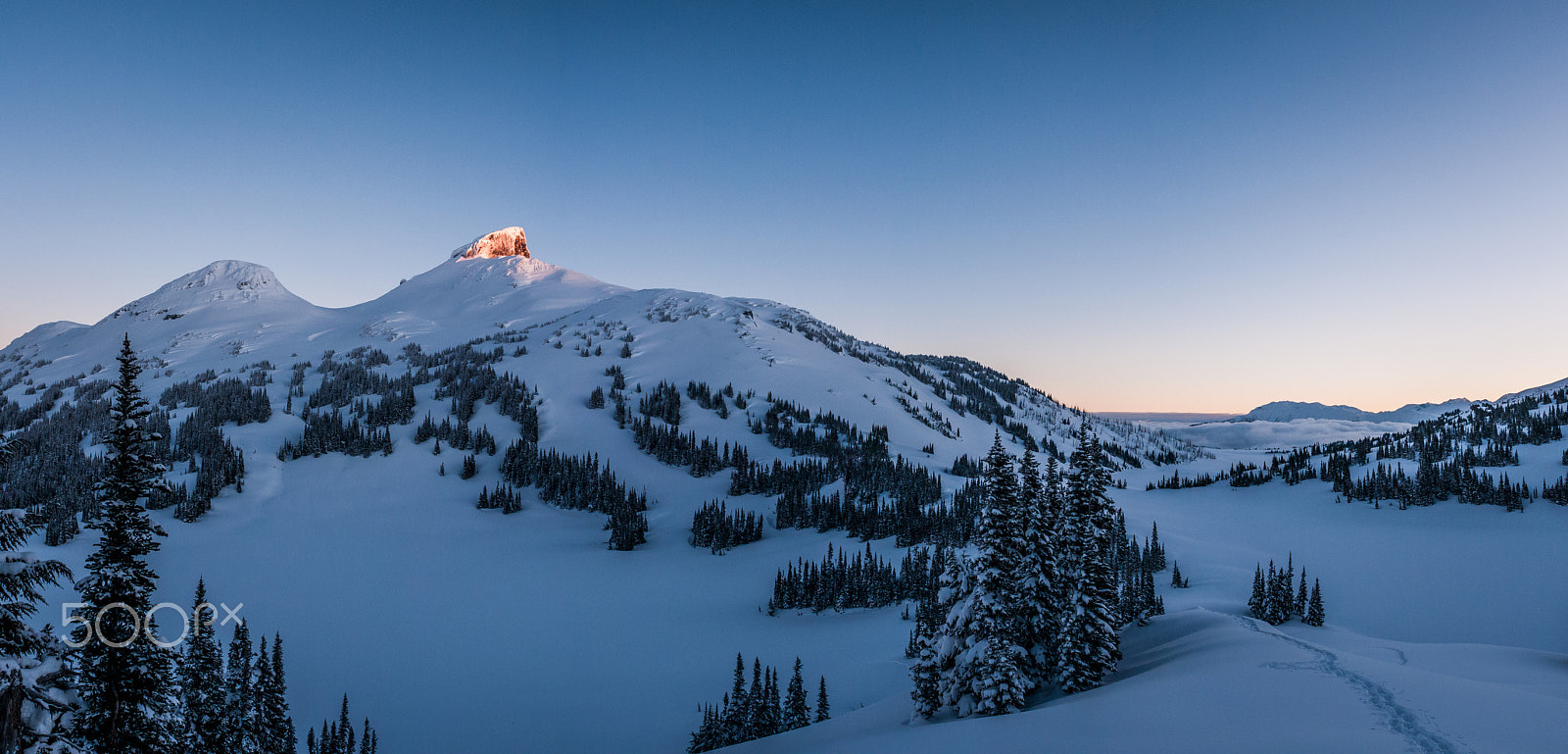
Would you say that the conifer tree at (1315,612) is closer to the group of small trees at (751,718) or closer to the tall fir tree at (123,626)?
the group of small trees at (751,718)

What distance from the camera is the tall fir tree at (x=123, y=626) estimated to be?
49.4 feet

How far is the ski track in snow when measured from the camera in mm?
15984

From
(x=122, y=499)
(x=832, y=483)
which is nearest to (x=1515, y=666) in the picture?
(x=122, y=499)

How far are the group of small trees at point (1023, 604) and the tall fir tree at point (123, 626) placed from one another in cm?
2873

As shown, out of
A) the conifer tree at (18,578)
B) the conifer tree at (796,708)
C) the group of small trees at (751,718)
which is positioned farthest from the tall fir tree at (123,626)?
the conifer tree at (796,708)

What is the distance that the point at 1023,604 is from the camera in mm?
32031

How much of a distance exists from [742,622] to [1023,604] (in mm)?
58618

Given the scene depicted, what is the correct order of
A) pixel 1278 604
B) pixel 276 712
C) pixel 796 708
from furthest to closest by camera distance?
pixel 1278 604 → pixel 796 708 → pixel 276 712

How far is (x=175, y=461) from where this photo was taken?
440 feet

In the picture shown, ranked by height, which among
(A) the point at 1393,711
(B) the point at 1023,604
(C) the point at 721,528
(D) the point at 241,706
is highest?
(A) the point at 1393,711

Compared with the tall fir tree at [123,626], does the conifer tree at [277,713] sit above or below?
below

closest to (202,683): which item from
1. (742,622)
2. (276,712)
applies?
(276,712)

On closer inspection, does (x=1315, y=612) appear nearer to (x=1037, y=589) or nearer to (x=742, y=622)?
(x=1037, y=589)

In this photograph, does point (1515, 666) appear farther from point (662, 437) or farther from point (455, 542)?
point (662, 437)
